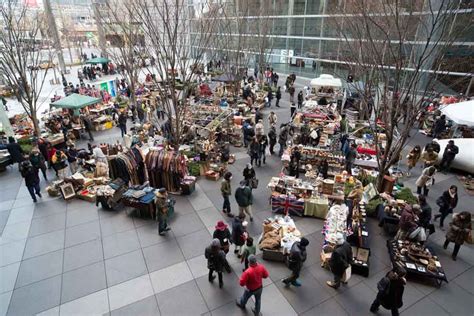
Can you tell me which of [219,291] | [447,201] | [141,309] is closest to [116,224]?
[141,309]

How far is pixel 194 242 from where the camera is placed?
8.05m

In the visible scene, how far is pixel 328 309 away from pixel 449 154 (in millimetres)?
10087

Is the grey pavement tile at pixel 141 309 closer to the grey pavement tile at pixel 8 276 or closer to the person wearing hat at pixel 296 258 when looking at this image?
the grey pavement tile at pixel 8 276

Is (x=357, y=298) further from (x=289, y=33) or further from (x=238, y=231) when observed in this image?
(x=289, y=33)

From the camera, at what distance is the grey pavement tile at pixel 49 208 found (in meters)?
9.55

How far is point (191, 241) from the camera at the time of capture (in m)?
8.09

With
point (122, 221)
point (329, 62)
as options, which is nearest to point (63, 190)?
point (122, 221)

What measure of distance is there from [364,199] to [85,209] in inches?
393

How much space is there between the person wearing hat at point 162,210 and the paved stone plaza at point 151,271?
26cm

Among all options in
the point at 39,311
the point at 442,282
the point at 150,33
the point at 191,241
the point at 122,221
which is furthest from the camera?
the point at 150,33

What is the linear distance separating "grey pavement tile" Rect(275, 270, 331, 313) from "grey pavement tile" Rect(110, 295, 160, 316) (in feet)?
9.51

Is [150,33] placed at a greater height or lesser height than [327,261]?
greater

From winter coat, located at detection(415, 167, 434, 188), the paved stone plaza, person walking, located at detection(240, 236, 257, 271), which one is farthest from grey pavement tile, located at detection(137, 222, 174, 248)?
winter coat, located at detection(415, 167, 434, 188)

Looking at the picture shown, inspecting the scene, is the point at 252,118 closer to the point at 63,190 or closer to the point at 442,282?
the point at 63,190
